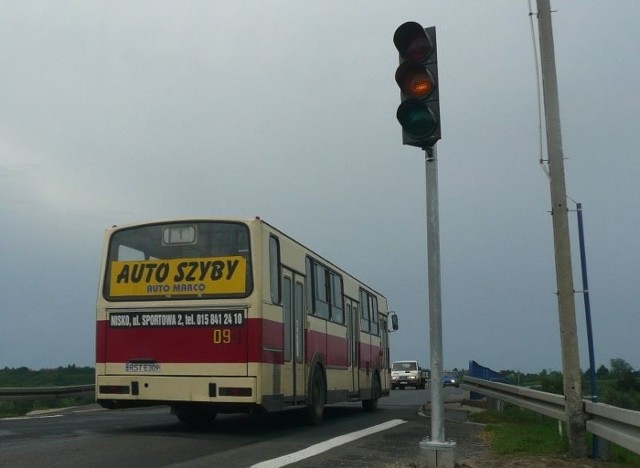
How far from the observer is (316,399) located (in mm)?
15461

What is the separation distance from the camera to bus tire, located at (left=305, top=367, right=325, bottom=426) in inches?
595

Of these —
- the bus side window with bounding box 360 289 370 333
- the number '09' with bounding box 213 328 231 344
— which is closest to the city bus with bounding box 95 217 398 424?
the number '09' with bounding box 213 328 231 344

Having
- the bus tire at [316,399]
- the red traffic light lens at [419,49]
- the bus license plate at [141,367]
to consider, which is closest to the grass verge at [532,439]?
the bus tire at [316,399]

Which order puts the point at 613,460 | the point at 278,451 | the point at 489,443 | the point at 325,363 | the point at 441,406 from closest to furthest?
1. the point at 441,406
2. the point at 613,460
3. the point at 278,451
4. the point at 489,443
5. the point at 325,363

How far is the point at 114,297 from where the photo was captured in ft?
43.4

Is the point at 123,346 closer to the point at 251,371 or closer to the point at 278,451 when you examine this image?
the point at 251,371

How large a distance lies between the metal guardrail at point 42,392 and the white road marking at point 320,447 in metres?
10.2

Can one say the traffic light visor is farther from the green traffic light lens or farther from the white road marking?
the white road marking

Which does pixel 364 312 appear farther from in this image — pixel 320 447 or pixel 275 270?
pixel 320 447

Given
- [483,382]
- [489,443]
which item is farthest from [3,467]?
[483,382]

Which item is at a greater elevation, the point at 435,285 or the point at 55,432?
the point at 435,285

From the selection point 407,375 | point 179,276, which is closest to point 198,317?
point 179,276

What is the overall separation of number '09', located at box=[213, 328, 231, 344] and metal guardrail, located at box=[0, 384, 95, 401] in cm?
1030

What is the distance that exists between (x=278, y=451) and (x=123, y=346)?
3.72 metres
